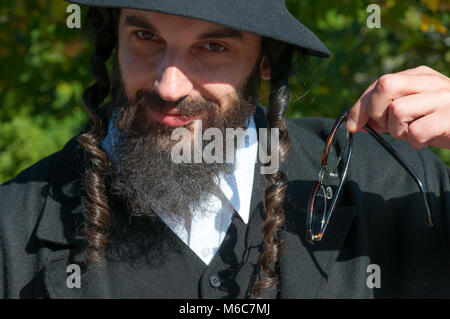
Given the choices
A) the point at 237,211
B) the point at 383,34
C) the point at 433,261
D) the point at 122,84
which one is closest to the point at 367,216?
the point at 433,261

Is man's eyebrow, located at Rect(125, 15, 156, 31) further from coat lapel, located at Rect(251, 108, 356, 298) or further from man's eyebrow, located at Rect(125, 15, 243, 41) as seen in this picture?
coat lapel, located at Rect(251, 108, 356, 298)

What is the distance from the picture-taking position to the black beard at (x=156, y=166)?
2475mm

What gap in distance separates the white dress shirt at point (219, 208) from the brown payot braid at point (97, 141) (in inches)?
3.5

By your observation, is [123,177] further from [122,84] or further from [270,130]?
[270,130]

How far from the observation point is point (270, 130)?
2668 mm

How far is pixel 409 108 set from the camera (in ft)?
6.83

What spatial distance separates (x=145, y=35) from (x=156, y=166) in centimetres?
52

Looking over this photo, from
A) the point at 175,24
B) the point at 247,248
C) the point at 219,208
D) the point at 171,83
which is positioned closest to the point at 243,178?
the point at 219,208

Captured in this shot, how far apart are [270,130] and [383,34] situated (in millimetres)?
2843

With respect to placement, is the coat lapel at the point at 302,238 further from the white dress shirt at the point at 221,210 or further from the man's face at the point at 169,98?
the man's face at the point at 169,98

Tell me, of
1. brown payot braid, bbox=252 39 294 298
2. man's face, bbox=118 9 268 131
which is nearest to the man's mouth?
man's face, bbox=118 9 268 131

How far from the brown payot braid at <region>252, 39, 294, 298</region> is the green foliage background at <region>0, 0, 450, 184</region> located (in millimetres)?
372

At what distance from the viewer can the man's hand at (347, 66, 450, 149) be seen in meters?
2.09
